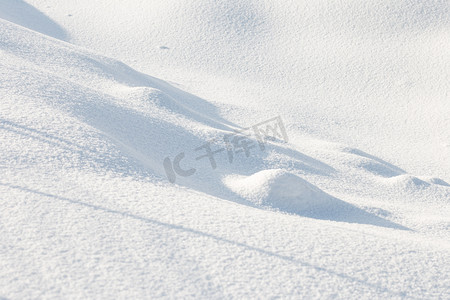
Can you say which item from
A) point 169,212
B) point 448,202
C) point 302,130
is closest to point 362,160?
point 448,202

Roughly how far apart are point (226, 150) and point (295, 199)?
1624mm

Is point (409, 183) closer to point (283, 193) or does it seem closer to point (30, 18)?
point (283, 193)

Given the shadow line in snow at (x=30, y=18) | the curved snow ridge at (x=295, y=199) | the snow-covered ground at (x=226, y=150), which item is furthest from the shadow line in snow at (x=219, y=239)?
the shadow line in snow at (x=30, y=18)

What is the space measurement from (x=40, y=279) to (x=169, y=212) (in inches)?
49.7

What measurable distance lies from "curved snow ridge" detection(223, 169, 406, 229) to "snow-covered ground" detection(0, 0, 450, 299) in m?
0.02

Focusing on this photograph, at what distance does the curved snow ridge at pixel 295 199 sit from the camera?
5133 millimetres

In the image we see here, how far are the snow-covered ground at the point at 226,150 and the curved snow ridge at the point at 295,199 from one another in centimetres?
2

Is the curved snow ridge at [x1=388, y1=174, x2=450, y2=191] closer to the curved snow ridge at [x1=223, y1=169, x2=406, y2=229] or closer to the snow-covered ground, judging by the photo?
the snow-covered ground

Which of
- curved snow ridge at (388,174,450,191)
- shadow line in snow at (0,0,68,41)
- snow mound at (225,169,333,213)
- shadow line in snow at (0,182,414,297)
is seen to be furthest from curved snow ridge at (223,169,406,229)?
shadow line in snow at (0,0,68,41)

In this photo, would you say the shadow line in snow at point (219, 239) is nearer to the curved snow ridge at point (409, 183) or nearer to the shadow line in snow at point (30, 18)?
the curved snow ridge at point (409, 183)

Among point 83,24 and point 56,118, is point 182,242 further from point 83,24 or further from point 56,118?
point 83,24

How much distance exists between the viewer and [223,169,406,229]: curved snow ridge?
5.13 m

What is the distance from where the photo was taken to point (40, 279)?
2883 millimetres

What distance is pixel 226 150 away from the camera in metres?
6.50
